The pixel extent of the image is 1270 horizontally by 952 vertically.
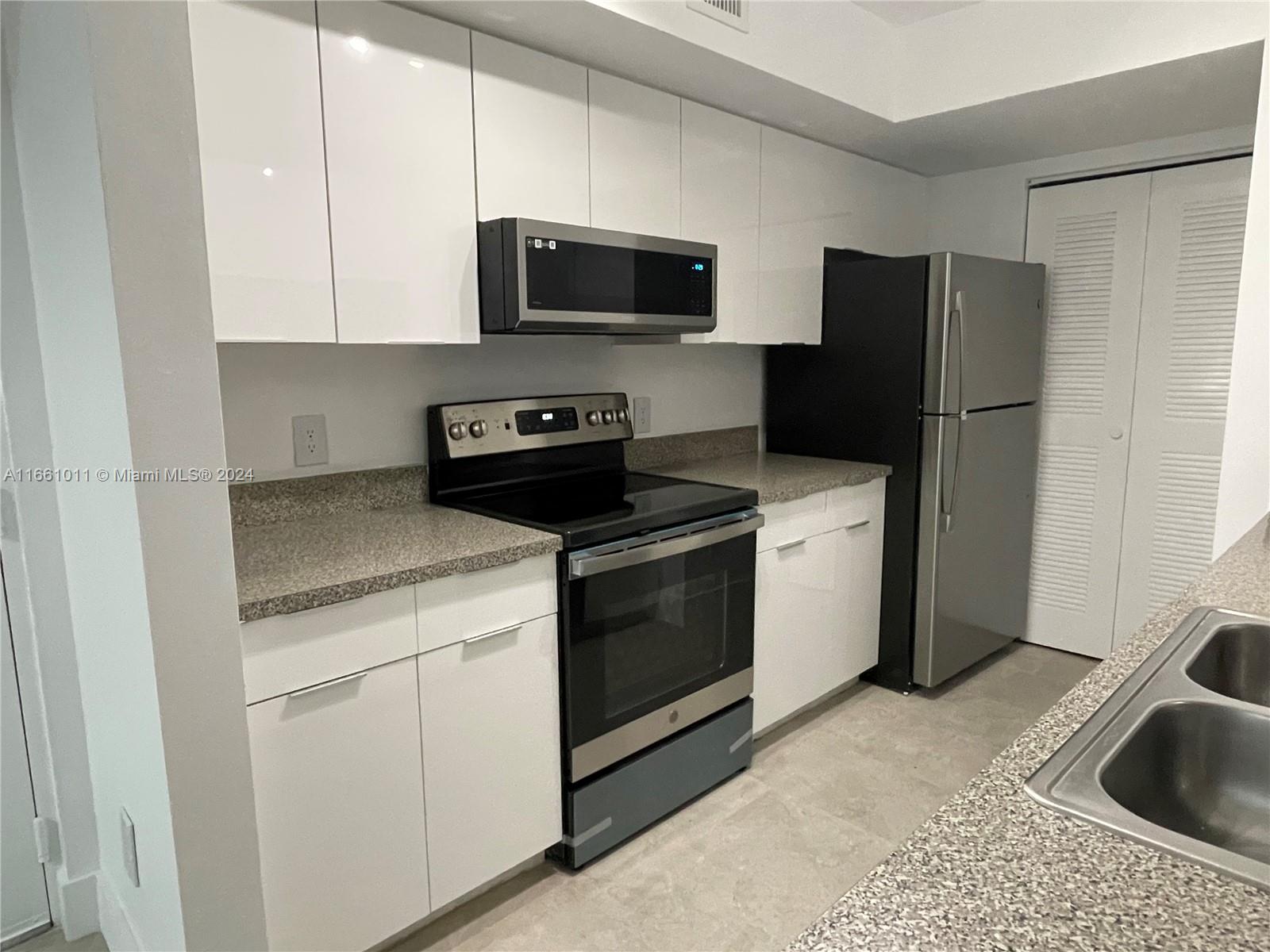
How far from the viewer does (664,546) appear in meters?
2.09

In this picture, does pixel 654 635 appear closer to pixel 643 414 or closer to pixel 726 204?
pixel 643 414

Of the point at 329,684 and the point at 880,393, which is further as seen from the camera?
the point at 880,393

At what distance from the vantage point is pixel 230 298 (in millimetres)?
1604

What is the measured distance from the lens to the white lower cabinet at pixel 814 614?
101 inches

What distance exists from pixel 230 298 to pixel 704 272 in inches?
52.8

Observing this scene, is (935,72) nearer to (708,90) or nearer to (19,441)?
(708,90)

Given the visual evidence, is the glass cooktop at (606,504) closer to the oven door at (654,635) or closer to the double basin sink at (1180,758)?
the oven door at (654,635)

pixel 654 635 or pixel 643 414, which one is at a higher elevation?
pixel 643 414

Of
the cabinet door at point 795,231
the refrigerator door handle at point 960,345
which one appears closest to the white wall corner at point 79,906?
the cabinet door at point 795,231

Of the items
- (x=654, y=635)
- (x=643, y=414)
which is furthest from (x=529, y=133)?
(x=654, y=635)

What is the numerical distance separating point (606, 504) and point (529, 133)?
3.23 feet

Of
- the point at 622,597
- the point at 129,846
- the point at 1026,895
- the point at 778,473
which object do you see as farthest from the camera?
the point at 778,473

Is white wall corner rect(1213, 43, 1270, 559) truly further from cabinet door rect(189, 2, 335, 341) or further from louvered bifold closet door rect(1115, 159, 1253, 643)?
cabinet door rect(189, 2, 335, 341)

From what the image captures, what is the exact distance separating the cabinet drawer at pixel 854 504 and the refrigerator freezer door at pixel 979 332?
0.35m
